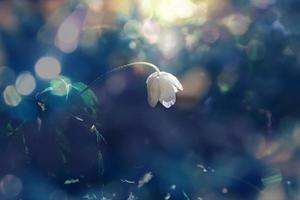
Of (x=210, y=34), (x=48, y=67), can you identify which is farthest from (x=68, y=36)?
(x=210, y=34)

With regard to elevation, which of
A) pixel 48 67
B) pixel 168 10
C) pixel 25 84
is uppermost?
pixel 168 10

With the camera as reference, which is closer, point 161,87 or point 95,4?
point 161,87

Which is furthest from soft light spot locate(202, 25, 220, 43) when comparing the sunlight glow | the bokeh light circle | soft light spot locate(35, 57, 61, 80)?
the bokeh light circle

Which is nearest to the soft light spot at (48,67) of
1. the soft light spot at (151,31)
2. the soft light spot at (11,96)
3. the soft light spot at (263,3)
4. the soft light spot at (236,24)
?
the soft light spot at (11,96)

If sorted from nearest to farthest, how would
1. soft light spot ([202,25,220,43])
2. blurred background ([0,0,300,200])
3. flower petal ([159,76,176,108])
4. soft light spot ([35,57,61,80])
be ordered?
flower petal ([159,76,176,108])
blurred background ([0,0,300,200])
soft light spot ([35,57,61,80])
soft light spot ([202,25,220,43])

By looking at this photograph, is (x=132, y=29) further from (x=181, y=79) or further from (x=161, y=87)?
(x=161, y=87)

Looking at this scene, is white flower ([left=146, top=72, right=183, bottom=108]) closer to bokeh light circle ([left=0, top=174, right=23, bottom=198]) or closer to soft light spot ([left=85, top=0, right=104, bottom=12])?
bokeh light circle ([left=0, top=174, right=23, bottom=198])

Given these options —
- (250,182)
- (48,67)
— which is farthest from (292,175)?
(48,67)
